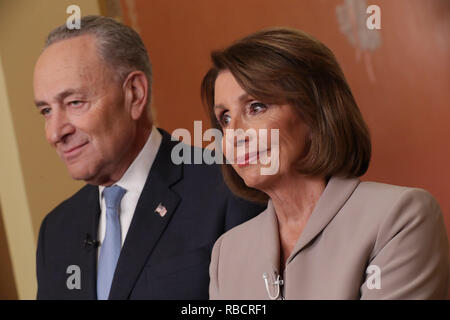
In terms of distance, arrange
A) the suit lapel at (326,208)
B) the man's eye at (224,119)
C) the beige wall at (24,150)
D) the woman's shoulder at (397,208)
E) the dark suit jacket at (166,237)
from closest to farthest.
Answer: the woman's shoulder at (397,208) → the suit lapel at (326,208) → the man's eye at (224,119) → the dark suit jacket at (166,237) → the beige wall at (24,150)

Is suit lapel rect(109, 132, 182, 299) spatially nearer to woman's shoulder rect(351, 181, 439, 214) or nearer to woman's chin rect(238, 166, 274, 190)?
woman's chin rect(238, 166, 274, 190)

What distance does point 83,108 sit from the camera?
2439mm

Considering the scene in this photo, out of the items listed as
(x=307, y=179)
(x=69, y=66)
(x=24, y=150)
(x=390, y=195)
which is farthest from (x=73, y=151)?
(x=390, y=195)

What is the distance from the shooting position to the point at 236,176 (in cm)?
221

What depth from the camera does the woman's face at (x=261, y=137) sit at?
193cm

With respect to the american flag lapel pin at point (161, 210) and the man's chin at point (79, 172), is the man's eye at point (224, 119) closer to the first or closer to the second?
the american flag lapel pin at point (161, 210)

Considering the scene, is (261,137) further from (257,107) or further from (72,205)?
(72,205)

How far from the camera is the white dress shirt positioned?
2.49 metres

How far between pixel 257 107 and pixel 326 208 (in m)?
0.34

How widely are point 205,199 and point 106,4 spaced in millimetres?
974

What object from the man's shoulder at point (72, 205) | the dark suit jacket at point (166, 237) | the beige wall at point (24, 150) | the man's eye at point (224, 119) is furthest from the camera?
the beige wall at point (24, 150)

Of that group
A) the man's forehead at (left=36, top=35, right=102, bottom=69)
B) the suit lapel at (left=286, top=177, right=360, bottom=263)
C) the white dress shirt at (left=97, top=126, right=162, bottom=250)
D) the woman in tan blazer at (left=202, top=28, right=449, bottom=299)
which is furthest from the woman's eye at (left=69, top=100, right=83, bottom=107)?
the suit lapel at (left=286, top=177, right=360, bottom=263)

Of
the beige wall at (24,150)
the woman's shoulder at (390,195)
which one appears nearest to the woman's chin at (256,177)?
the woman's shoulder at (390,195)
